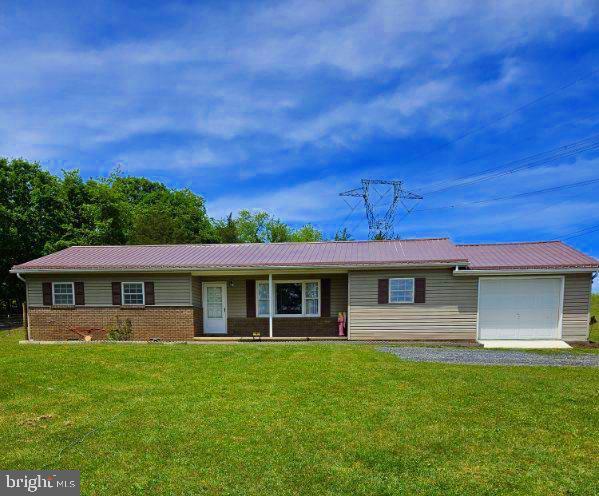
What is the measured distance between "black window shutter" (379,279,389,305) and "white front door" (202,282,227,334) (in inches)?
230

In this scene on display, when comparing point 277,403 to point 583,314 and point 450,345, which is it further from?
point 583,314

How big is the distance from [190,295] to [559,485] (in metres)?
12.6

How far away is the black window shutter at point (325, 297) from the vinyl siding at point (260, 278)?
111 millimetres

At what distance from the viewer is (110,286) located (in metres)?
14.9

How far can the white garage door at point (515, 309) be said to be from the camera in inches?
533

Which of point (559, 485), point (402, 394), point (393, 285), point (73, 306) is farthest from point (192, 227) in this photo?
point (559, 485)

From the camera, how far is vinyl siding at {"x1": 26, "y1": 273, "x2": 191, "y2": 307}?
1480 cm

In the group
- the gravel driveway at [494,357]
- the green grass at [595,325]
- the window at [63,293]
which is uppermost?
the window at [63,293]

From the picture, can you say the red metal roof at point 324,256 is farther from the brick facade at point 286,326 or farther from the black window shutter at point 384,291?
the brick facade at point 286,326

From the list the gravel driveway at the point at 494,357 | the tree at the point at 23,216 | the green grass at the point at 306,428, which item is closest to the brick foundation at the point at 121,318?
the green grass at the point at 306,428

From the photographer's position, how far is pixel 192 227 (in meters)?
41.7

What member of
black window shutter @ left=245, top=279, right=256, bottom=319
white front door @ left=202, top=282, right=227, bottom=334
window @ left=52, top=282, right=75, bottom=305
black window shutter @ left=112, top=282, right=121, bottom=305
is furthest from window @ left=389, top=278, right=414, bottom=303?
window @ left=52, top=282, right=75, bottom=305

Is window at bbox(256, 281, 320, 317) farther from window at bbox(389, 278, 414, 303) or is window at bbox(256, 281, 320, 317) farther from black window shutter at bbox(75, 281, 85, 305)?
black window shutter at bbox(75, 281, 85, 305)

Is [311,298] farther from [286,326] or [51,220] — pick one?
[51,220]
